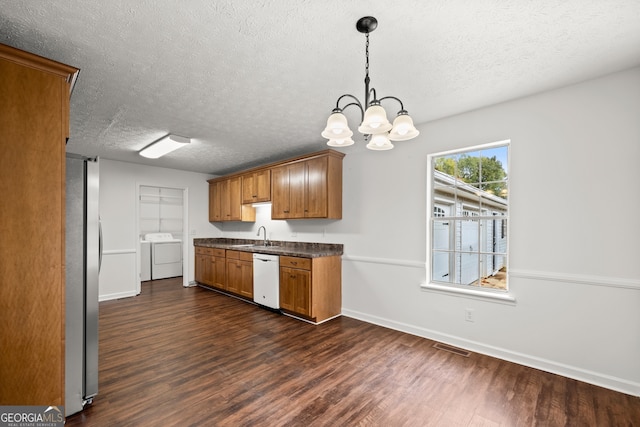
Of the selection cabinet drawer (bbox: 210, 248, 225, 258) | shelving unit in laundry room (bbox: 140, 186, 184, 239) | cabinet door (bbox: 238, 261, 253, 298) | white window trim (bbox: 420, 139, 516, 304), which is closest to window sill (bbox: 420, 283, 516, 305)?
white window trim (bbox: 420, 139, 516, 304)

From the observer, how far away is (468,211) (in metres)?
3.23

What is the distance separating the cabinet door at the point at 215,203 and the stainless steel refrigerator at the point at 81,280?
4.06m

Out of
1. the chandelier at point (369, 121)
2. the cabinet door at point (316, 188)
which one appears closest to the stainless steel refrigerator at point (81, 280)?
the chandelier at point (369, 121)

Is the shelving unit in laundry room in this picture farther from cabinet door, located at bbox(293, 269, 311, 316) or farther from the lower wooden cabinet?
cabinet door, located at bbox(293, 269, 311, 316)

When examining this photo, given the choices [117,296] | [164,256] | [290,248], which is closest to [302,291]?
[290,248]

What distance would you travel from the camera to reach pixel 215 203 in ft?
20.6

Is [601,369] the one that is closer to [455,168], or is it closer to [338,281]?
[455,168]

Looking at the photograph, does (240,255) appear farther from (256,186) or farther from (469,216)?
(469,216)

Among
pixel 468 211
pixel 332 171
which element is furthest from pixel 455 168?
pixel 332 171

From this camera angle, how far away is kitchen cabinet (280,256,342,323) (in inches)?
147

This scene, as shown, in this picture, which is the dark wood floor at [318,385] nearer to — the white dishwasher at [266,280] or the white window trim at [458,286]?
the white window trim at [458,286]

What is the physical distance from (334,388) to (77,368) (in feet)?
6.19

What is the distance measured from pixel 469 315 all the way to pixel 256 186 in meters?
3.89

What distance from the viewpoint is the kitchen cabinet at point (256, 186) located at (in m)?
4.95
